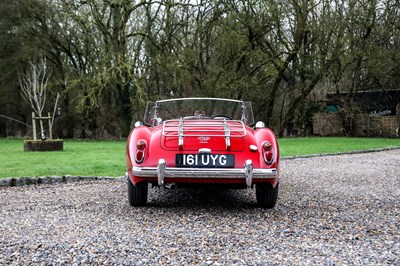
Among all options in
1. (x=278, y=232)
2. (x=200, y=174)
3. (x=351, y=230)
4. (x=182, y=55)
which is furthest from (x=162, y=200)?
(x=182, y=55)

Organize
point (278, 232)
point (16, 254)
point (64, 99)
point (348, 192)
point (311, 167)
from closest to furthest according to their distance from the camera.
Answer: point (16, 254) < point (278, 232) < point (348, 192) < point (311, 167) < point (64, 99)

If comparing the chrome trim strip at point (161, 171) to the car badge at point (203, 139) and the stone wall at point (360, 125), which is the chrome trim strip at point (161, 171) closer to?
the car badge at point (203, 139)

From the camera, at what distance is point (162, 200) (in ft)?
20.3

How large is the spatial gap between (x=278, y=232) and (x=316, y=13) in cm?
2202

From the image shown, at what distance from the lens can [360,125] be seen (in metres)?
27.5

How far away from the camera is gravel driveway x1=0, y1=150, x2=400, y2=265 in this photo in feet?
11.5

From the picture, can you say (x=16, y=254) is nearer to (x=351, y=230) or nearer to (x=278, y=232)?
(x=278, y=232)

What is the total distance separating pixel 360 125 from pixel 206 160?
24151 mm

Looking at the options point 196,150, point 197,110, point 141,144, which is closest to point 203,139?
point 196,150

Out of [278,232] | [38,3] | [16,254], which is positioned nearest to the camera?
[16,254]

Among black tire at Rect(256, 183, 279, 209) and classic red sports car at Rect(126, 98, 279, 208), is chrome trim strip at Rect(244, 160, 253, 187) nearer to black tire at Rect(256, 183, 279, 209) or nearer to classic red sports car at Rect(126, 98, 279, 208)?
classic red sports car at Rect(126, 98, 279, 208)

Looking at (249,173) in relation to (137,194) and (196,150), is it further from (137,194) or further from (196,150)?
(137,194)

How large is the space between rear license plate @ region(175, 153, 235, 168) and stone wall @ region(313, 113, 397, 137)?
76.8ft

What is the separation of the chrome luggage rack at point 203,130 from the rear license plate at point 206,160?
115 millimetres
